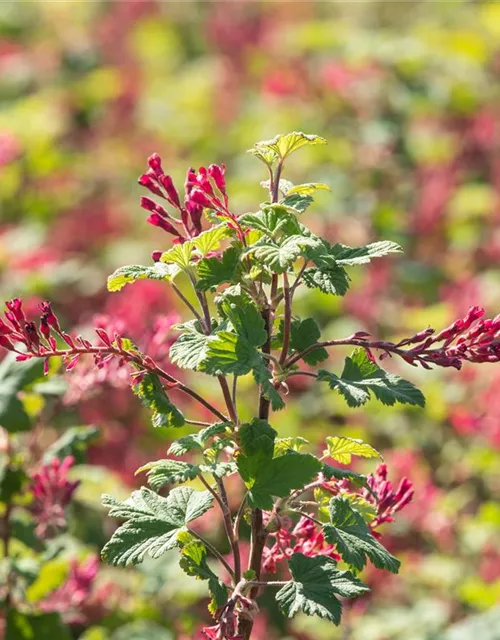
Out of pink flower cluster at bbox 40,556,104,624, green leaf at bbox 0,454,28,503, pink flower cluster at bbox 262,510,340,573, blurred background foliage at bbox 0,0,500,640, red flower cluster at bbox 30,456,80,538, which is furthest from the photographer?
blurred background foliage at bbox 0,0,500,640

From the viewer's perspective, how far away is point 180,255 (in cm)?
138

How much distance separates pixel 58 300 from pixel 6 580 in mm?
2405

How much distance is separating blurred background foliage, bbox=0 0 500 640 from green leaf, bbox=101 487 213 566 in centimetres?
52

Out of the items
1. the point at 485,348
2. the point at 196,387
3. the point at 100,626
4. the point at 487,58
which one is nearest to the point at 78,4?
the point at 487,58

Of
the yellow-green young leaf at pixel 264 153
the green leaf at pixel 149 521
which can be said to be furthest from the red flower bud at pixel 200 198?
the green leaf at pixel 149 521

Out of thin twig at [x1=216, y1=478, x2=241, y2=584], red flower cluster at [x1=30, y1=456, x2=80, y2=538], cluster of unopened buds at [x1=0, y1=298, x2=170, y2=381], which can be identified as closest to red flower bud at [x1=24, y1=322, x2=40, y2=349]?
cluster of unopened buds at [x1=0, y1=298, x2=170, y2=381]

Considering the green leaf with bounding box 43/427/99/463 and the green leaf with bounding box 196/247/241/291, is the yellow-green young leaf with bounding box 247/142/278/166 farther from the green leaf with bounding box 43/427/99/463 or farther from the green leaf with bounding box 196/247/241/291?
the green leaf with bounding box 43/427/99/463

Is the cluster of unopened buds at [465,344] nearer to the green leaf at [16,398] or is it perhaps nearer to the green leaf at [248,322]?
the green leaf at [248,322]

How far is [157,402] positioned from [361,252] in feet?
1.22

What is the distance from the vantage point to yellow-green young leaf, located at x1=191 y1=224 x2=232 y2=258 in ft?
4.48

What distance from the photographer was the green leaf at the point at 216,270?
53.7 inches

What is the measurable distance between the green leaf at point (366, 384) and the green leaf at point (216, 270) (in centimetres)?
20

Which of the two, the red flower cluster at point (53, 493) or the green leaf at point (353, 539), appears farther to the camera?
the red flower cluster at point (53, 493)

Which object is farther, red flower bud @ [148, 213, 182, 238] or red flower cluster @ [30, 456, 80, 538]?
red flower cluster @ [30, 456, 80, 538]
